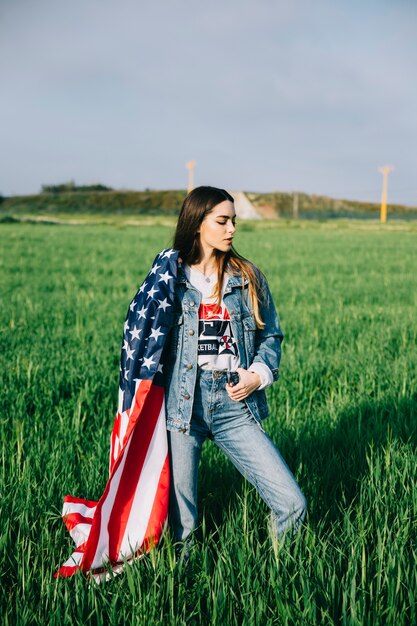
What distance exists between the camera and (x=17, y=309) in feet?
27.2

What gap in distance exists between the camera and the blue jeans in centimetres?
231

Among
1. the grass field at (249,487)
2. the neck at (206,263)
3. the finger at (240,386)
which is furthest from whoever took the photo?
Answer: the neck at (206,263)

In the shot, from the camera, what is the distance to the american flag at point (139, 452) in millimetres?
2318

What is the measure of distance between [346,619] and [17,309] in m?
7.08

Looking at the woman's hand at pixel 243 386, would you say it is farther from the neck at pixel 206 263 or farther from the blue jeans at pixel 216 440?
the neck at pixel 206 263

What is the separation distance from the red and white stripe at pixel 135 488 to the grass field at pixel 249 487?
9 cm

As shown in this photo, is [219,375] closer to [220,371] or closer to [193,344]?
[220,371]

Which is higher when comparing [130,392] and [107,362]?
[130,392]

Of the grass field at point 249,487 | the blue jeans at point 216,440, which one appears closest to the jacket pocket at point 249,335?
the blue jeans at point 216,440

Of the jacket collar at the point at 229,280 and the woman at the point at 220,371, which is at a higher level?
the jacket collar at the point at 229,280

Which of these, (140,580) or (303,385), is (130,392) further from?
(303,385)

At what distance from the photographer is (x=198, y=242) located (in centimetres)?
253

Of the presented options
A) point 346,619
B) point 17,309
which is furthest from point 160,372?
point 17,309

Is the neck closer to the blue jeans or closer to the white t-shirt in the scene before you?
the white t-shirt
